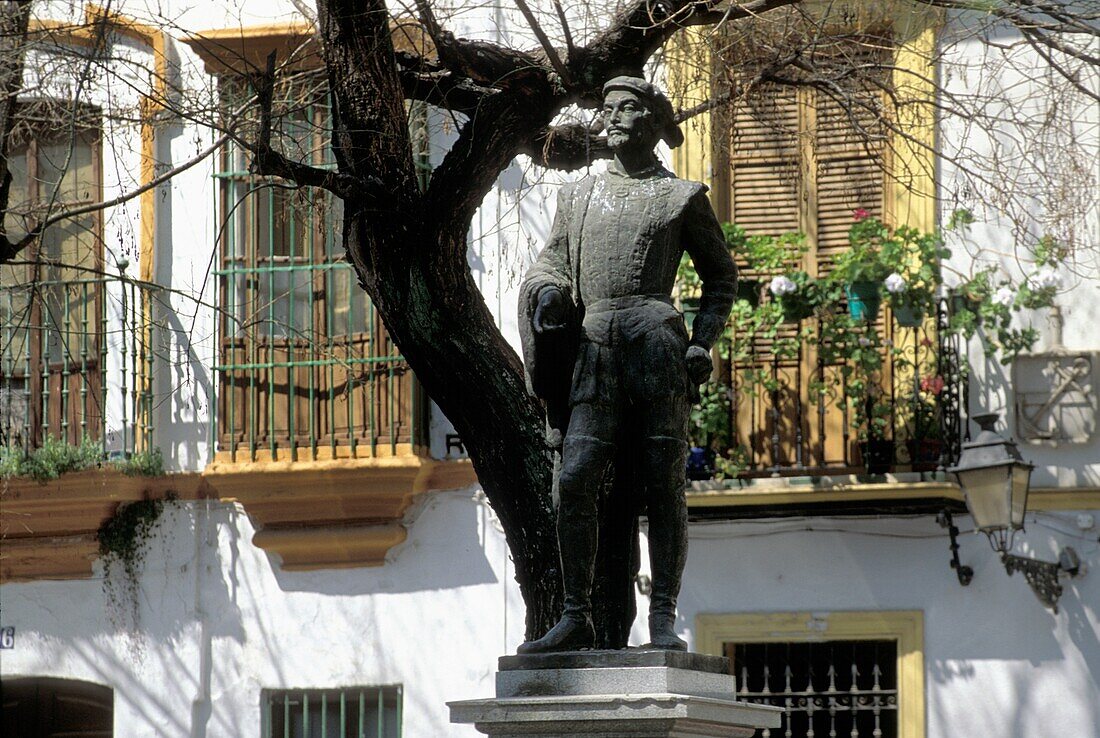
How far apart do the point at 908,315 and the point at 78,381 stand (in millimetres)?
5291

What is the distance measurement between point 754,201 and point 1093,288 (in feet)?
7.24

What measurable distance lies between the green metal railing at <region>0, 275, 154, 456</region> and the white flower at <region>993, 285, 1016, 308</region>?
206 inches

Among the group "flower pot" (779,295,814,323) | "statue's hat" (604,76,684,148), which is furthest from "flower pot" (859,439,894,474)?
"statue's hat" (604,76,684,148)

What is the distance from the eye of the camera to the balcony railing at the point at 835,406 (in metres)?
13.2

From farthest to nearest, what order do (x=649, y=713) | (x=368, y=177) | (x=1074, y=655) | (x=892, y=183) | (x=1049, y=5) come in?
1. (x=892, y=183)
2. (x=1074, y=655)
3. (x=1049, y=5)
4. (x=368, y=177)
5. (x=649, y=713)

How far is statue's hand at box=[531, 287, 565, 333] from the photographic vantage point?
7.60m

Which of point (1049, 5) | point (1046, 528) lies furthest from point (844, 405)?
point (1049, 5)

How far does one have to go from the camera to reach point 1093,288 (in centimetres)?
1345

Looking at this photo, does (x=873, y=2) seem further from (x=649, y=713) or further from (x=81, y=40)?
(x=649, y=713)

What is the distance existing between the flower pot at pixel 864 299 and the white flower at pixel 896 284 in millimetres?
208

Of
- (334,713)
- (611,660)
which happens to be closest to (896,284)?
(334,713)

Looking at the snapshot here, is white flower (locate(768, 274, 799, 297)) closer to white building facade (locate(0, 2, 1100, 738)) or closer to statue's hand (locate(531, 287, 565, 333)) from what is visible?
white building facade (locate(0, 2, 1100, 738))

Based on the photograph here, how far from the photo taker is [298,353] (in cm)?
1422

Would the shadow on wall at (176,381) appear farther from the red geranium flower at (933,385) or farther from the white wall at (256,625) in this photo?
the red geranium flower at (933,385)
